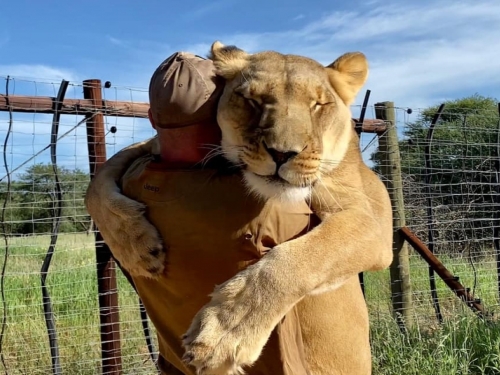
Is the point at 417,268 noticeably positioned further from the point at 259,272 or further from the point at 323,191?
the point at 259,272

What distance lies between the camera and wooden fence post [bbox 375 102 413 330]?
653 centimetres

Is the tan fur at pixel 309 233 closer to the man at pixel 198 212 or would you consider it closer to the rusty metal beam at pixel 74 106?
the man at pixel 198 212

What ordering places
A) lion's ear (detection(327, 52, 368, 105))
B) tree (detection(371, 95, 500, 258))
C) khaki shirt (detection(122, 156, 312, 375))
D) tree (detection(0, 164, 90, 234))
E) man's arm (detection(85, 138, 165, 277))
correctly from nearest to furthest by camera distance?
1. khaki shirt (detection(122, 156, 312, 375))
2. man's arm (detection(85, 138, 165, 277))
3. lion's ear (detection(327, 52, 368, 105))
4. tree (detection(0, 164, 90, 234))
5. tree (detection(371, 95, 500, 258))

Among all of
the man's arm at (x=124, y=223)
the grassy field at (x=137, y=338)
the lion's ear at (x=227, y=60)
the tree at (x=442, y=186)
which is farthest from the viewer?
the tree at (x=442, y=186)

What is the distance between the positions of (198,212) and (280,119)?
0.46 meters

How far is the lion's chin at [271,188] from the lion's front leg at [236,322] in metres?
0.24

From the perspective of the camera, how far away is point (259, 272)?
240cm

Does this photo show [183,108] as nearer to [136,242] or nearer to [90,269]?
[136,242]

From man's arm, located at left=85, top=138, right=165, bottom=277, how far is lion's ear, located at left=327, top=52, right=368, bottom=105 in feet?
2.80

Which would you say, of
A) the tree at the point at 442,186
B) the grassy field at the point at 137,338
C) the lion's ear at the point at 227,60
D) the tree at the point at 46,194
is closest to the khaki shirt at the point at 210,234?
the lion's ear at the point at 227,60

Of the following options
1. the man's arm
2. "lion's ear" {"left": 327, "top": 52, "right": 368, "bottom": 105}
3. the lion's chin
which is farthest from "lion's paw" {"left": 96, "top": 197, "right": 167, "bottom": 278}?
"lion's ear" {"left": 327, "top": 52, "right": 368, "bottom": 105}

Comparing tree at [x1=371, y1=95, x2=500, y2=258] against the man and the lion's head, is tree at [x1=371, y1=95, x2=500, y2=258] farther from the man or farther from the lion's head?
the man

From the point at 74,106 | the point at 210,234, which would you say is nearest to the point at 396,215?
the point at 74,106

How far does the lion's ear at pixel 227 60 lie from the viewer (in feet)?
9.41
